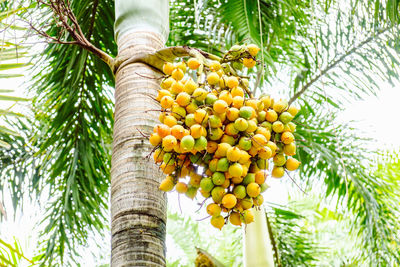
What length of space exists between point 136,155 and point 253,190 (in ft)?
1.29

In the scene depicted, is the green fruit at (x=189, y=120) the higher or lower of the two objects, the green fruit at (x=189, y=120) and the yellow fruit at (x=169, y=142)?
the higher

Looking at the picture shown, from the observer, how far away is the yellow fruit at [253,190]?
51.6 inches

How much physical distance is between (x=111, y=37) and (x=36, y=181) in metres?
1.20

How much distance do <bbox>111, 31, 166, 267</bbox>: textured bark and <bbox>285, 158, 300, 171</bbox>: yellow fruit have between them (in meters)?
0.37

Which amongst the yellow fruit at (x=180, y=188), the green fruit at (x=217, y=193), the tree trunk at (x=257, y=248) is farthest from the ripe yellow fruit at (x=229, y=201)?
the tree trunk at (x=257, y=248)

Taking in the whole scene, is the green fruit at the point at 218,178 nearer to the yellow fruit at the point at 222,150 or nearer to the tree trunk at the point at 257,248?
the yellow fruit at the point at 222,150

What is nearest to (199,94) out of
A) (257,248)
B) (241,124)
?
(241,124)

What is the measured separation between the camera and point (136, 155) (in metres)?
1.51

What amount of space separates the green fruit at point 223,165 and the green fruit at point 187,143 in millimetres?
90

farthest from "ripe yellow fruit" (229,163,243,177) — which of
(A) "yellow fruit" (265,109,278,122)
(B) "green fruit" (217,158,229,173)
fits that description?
(A) "yellow fruit" (265,109,278,122)

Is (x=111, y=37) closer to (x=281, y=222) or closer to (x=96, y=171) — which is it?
(x=96, y=171)

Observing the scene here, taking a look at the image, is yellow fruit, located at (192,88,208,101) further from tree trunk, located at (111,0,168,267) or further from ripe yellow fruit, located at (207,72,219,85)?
tree trunk, located at (111,0,168,267)

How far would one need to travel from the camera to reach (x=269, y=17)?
3811 millimetres

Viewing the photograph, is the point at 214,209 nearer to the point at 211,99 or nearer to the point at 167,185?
the point at 167,185
